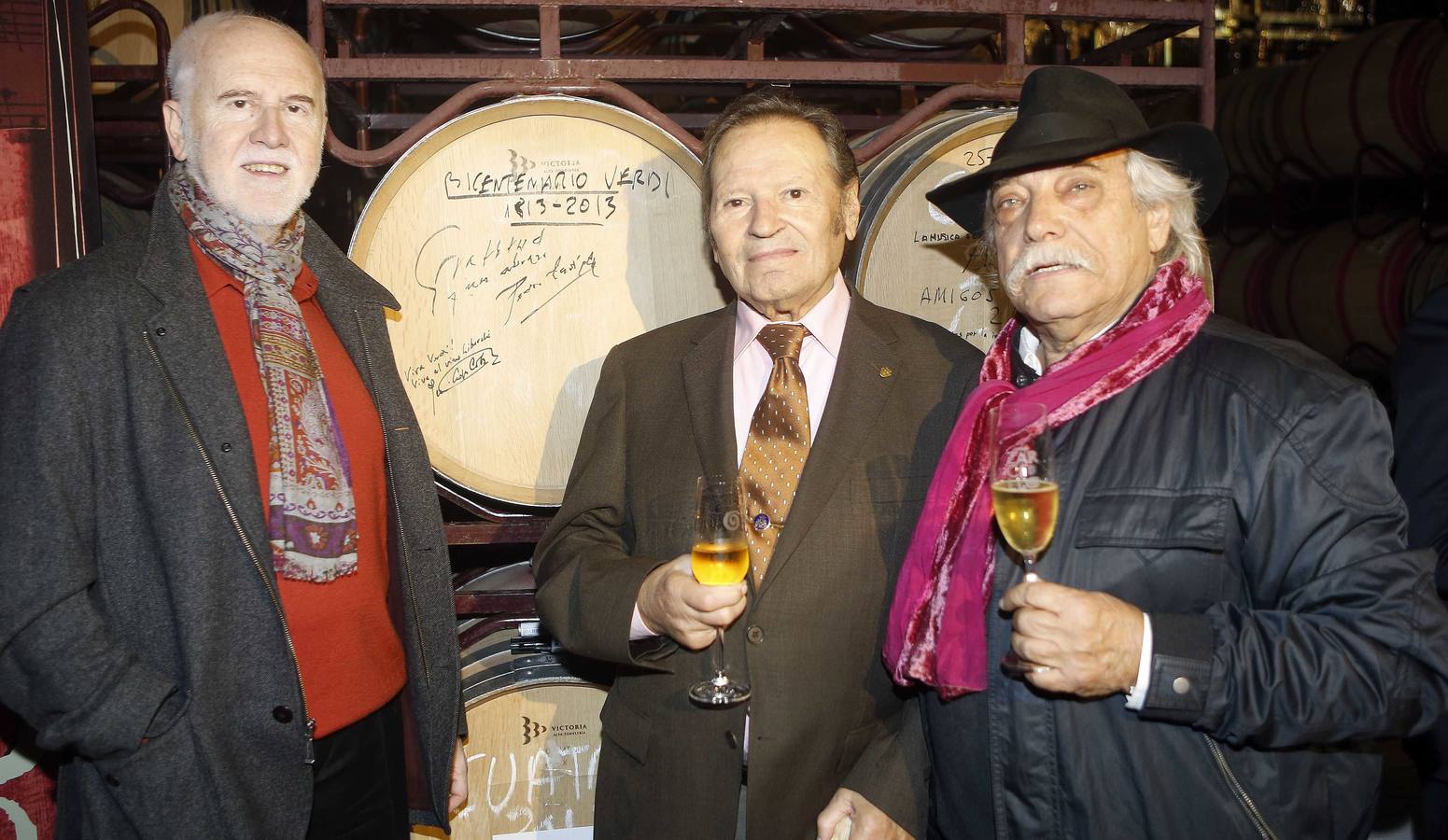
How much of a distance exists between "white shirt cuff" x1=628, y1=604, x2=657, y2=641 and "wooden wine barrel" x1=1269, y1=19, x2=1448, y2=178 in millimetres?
4253

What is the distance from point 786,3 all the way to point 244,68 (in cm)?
129

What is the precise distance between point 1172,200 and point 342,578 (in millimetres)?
1674

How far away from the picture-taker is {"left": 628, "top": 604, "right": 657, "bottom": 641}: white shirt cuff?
2.00m

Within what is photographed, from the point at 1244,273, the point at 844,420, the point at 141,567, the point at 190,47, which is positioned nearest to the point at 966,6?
the point at 844,420

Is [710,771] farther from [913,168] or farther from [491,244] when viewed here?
[913,168]

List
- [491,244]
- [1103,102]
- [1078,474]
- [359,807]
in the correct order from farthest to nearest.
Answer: [491,244]
[359,807]
[1103,102]
[1078,474]

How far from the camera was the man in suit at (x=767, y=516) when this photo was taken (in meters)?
1.94

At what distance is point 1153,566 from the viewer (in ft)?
5.30

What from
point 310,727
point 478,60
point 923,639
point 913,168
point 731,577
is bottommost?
point 310,727

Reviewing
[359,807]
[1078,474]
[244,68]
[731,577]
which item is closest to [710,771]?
[731,577]

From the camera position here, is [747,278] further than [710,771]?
Yes

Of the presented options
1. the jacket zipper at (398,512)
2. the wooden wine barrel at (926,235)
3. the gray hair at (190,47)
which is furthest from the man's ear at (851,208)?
the gray hair at (190,47)

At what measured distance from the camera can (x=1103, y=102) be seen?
73.5 inches

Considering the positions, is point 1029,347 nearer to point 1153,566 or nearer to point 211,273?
point 1153,566
